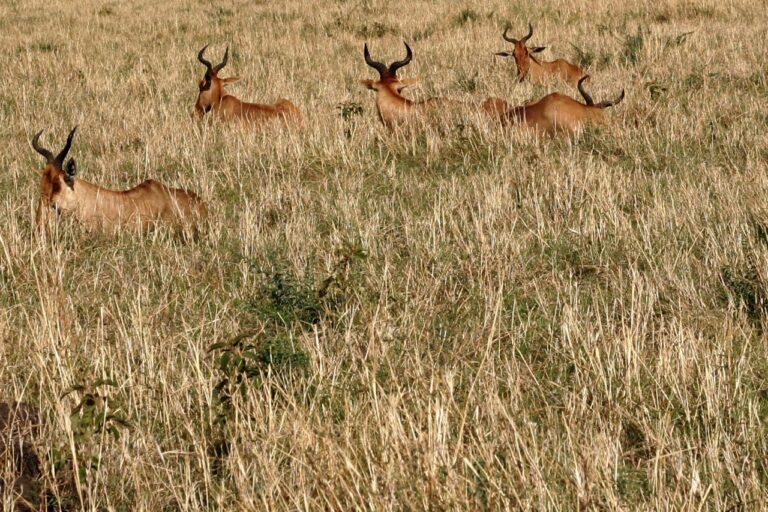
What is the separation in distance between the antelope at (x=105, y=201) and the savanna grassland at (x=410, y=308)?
24 centimetres

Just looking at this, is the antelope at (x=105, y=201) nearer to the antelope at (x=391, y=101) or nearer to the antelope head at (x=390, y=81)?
the antelope at (x=391, y=101)

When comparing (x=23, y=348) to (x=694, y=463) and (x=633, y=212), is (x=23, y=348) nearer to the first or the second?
(x=694, y=463)

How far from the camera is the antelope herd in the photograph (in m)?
7.34

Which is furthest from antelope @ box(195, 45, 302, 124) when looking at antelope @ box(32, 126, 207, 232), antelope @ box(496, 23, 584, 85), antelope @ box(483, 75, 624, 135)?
antelope @ box(496, 23, 584, 85)

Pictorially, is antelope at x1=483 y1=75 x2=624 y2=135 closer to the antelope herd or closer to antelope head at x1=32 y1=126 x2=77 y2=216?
the antelope herd

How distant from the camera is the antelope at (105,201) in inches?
288

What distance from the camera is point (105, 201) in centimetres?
760

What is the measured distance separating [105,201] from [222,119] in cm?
389

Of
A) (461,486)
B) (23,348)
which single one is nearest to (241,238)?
(23,348)

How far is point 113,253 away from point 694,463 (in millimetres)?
4353

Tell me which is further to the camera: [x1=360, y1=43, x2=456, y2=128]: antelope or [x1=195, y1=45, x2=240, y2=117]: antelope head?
[x1=195, y1=45, x2=240, y2=117]: antelope head

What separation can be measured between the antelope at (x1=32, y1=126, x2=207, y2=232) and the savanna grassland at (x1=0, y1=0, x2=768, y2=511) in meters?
0.24

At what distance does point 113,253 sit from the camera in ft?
21.0

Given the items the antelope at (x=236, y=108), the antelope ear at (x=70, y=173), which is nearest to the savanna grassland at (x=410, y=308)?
the antelope at (x=236, y=108)
